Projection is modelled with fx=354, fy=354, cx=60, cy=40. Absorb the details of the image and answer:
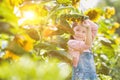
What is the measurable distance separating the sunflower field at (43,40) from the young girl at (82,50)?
0.03 m

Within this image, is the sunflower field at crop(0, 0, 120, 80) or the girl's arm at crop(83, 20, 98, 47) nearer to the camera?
the sunflower field at crop(0, 0, 120, 80)

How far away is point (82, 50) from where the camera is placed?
4.80 ft

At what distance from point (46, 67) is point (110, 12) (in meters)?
2.07

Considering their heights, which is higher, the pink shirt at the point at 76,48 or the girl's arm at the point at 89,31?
the girl's arm at the point at 89,31

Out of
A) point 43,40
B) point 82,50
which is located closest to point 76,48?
point 82,50

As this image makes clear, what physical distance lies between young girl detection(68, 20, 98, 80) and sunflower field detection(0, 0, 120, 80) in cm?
3

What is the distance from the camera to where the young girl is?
1.46 metres

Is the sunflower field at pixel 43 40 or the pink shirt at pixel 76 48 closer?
the sunflower field at pixel 43 40

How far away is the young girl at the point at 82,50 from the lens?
146 cm

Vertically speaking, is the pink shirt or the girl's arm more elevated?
the girl's arm

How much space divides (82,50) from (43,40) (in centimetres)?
22

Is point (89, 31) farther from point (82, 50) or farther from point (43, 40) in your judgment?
point (43, 40)

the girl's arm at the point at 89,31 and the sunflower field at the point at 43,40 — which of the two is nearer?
the sunflower field at the point at 43,40

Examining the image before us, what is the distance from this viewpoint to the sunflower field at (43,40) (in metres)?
0.27
